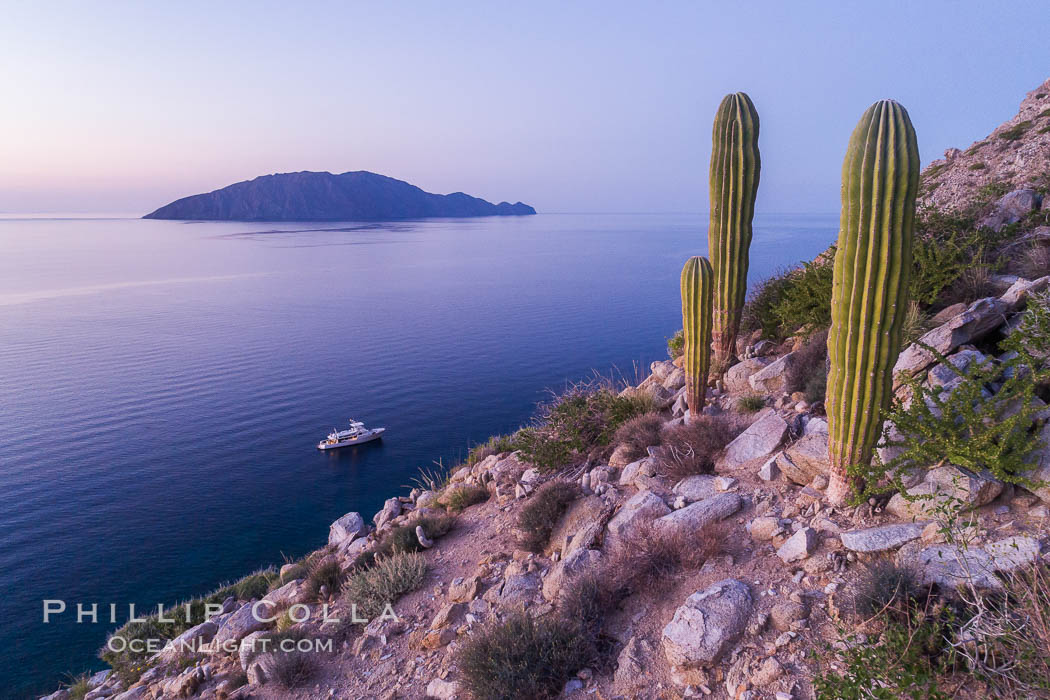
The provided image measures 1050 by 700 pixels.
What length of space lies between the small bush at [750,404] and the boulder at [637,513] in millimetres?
2447

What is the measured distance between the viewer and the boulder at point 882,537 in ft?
15.8

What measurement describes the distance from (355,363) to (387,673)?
3246cm

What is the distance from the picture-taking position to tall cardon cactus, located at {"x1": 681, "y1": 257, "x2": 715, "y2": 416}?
8867 mm

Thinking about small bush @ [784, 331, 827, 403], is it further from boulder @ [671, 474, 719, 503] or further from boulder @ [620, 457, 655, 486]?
boulder @ [620, 457, 655, 486]

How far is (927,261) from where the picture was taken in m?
8.58

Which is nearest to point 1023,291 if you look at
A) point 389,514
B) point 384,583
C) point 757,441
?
point 757,441

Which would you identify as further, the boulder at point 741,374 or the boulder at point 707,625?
the boulder at point 741,374

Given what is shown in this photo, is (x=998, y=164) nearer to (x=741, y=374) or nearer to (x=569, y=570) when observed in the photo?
(x=741, y=374)

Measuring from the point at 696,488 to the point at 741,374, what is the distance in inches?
136

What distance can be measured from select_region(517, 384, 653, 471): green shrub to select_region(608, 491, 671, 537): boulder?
8.21 feet

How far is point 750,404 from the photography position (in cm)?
841

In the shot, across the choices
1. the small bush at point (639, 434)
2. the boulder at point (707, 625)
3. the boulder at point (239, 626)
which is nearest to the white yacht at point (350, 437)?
the boulder at point (239, 626)

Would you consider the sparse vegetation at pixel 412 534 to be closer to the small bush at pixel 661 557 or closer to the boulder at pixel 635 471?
the boulder at pixel 635 471

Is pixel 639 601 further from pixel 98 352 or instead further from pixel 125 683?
pixel 98 352
